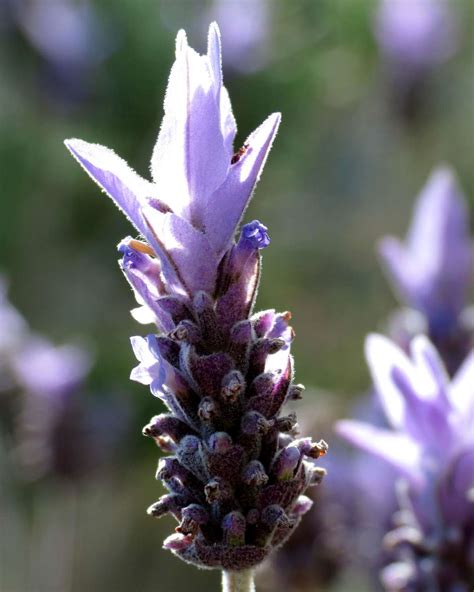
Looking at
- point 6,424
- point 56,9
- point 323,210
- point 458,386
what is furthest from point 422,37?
point 458,386

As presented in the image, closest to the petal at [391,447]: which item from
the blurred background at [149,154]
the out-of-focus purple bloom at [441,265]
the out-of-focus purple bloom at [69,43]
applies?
the out-of-focus purple bloom at [441,265]

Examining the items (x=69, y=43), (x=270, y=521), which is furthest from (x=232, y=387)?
(x=69, y=43)

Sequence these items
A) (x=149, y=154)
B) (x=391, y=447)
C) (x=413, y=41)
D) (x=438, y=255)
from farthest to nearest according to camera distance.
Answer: (x=413, y=41), (x=149, y=154), (x=438, y=255), (x=391, y=447)

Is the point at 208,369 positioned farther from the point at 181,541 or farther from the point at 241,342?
the point at 181,541

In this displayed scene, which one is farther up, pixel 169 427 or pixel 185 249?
pixel 185 249

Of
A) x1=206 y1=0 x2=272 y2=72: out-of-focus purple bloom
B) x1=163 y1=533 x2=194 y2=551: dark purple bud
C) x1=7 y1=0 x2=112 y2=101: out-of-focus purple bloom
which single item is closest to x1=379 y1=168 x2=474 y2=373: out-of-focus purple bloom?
x1=163 y1=533 x2=194 y2=551: dark purple bud

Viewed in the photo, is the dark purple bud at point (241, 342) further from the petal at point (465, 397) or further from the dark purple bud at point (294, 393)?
the petal at point (465, 397)
